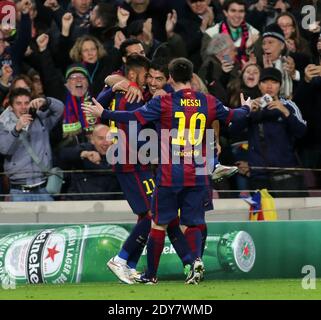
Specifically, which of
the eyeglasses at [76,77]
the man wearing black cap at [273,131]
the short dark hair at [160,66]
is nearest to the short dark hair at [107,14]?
the eyeglasses at [76,77]

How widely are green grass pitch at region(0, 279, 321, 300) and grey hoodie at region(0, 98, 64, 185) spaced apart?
2.87 meters

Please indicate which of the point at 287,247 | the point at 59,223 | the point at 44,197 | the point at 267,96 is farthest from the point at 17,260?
the point at 267,96

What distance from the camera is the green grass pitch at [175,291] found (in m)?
9.70

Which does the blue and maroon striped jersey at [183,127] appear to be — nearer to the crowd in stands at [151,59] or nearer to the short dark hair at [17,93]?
the crowd in stands at [151,59]

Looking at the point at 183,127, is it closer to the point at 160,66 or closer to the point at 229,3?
the point at 160,66

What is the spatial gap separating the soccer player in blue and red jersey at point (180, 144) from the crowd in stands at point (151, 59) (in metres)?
2.57

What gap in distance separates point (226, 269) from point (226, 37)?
429 cm

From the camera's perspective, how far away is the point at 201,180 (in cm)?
1117

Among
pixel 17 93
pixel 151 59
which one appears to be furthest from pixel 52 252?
pixel 151 59

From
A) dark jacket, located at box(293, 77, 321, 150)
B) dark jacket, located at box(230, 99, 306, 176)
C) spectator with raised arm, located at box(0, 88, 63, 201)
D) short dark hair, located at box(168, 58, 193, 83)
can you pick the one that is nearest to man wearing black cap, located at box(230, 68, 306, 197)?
dark jacket, located at box(230, 99, 306, 176)

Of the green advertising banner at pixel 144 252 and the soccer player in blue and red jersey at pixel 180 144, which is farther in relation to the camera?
the green advertising banner at pixel 144 252

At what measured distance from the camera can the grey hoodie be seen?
14437mm

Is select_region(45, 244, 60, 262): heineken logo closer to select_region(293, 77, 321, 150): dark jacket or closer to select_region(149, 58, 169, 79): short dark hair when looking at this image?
select_region(149, 58, 169, 79): short dark hair

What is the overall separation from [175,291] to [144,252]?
7.05 feet
